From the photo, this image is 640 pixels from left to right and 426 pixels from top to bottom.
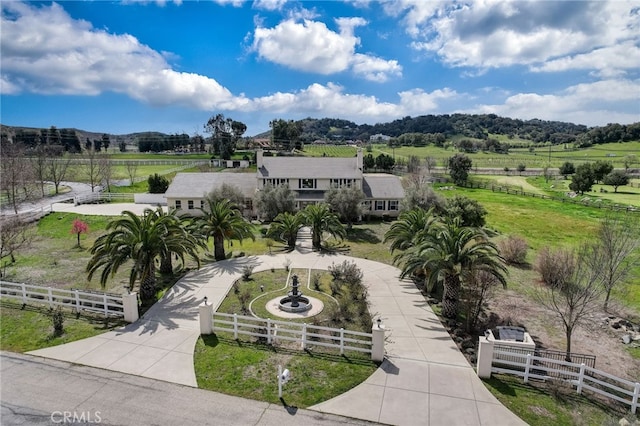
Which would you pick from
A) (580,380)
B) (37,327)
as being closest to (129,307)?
(37,327)

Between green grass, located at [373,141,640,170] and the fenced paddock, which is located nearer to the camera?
the fenced paddock

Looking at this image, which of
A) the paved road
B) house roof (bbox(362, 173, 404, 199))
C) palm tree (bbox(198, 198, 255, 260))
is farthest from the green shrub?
the paved road

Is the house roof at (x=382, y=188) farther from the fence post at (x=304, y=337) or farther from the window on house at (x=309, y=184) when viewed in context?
the fence post at (x=304, y=337)

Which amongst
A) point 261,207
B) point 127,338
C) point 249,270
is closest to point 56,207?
point 261,207

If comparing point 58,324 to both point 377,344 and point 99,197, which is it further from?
point 99,197

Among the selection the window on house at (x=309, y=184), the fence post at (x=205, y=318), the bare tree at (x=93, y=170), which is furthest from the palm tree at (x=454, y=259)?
the bare tree at (x=93, y=170)

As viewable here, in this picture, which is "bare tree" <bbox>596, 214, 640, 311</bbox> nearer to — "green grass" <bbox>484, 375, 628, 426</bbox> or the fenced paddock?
"green grass" <bbox>484, 375, 628, 426</bbox>

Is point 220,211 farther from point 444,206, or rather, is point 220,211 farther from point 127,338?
point 444,206
